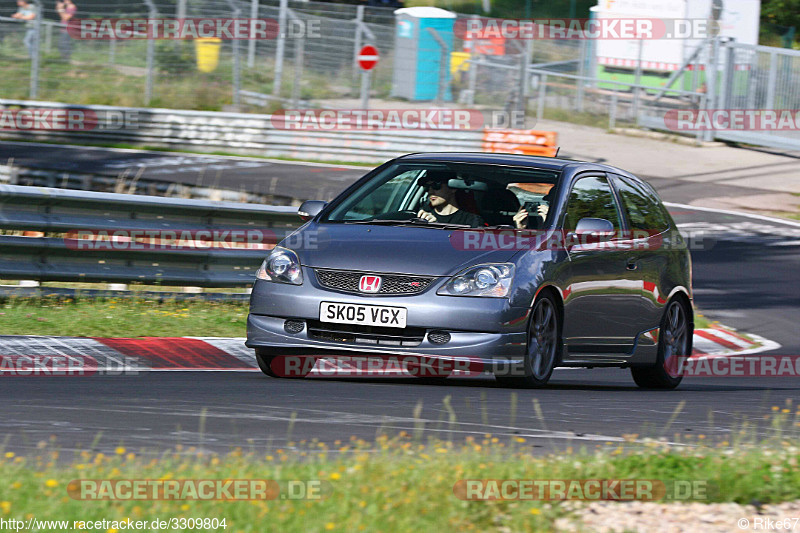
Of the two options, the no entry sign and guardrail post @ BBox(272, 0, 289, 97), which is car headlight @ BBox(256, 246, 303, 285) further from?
guardrail post @ BBox(272, 0, 289, 97)

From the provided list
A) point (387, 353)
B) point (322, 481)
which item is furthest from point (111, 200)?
point (322, 481)

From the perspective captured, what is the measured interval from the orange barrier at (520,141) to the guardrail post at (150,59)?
7813 millimetres

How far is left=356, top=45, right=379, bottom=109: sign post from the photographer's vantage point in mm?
29328

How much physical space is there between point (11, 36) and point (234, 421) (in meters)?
24.8

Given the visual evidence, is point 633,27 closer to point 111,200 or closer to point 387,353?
point 111,200

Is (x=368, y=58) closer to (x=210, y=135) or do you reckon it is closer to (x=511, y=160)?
(x=210, y=135)

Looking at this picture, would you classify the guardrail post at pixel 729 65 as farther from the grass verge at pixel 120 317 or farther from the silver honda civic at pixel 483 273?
the silver honda civic at pixel 483 273

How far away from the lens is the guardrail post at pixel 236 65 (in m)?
29.1

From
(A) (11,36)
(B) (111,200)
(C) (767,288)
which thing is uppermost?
(A) (11,36)

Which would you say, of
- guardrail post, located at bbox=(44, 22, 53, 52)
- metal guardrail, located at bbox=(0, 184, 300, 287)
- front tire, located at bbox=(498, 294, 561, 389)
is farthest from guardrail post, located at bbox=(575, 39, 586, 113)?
front tire, located at bbox=(498, 294, 561, 389)

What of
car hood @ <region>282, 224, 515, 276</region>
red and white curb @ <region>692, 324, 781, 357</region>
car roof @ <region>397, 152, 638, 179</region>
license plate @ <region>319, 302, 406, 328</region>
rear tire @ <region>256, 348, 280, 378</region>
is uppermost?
car roof @ <region>397, 152, 638, 179</region>

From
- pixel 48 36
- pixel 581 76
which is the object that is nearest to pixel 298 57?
pixel 48 36

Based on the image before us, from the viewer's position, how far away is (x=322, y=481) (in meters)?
4.56

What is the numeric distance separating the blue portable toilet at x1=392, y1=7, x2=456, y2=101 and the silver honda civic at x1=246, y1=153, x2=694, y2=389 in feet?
63.1
